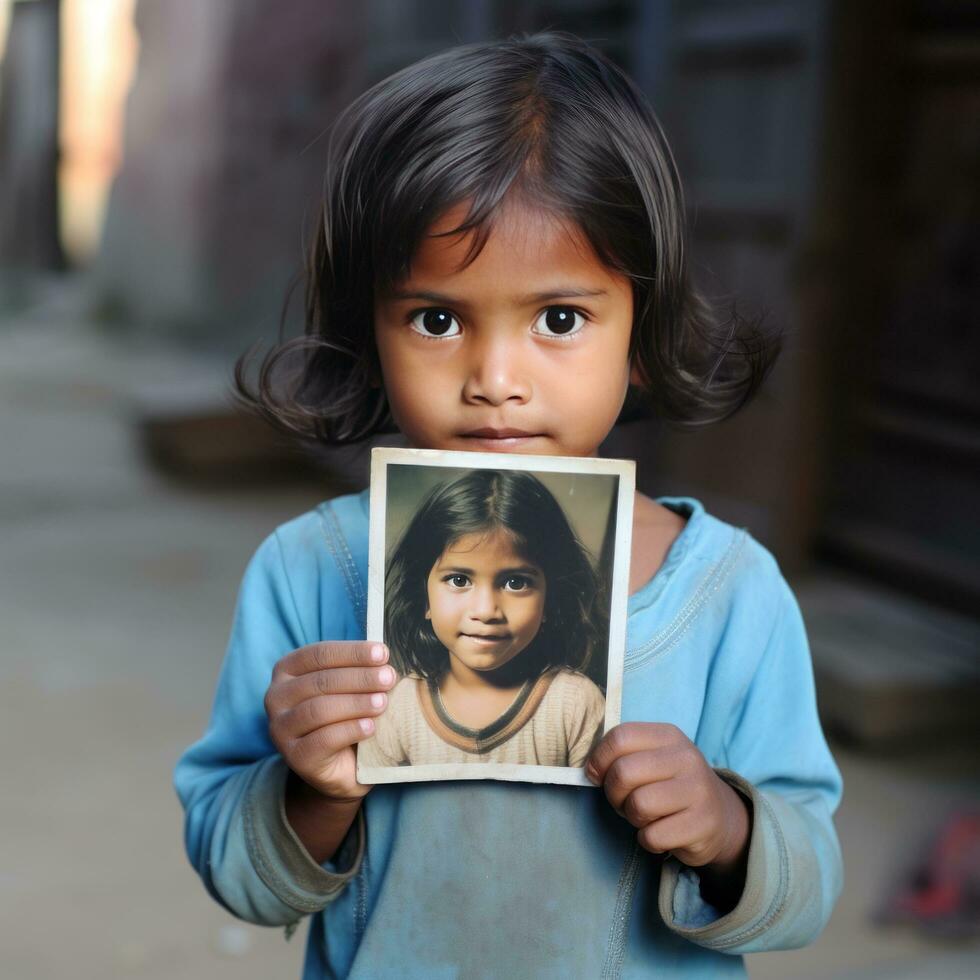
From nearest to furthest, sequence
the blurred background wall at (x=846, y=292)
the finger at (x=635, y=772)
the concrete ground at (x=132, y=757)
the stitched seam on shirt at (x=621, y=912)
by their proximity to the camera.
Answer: the finger at (x=635, y=772) < the stitched seam on shirt at (x=621, y=912) < the concrete ground at (x=132, y=757) < the blurred background wall at (x=846, y=292)

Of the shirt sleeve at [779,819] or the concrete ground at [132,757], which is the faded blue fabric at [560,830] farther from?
the concrete ground at [132,757]

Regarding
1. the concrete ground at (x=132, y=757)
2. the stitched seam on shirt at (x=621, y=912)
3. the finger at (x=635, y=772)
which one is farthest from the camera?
the concrete ground at (x=132, y=757)

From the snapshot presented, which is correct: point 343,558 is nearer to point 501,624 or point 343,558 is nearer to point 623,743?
point 501,624

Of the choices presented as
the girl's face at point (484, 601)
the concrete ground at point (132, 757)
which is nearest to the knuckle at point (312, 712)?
the girl's face at point (484, 601)

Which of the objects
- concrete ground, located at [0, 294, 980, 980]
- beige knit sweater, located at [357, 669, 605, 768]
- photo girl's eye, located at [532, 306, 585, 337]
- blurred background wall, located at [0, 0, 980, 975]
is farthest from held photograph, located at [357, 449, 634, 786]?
blurred background wall, located at [0, 0, 980, 975]

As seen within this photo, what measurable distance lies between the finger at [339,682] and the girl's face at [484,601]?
0.17 feet

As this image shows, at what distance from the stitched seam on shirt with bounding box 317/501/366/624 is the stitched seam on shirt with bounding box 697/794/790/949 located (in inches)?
14.0

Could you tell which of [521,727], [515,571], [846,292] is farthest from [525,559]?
[846,292]

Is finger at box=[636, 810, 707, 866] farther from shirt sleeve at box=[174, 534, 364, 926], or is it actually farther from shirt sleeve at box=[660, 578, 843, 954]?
shirt sleeve at box=[174, 534, 364, 926]

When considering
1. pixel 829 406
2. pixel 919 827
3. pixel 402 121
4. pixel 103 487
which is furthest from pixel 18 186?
pixel 402 121

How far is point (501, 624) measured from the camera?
3.20 ft

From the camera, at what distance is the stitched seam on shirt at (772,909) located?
40.1 inches

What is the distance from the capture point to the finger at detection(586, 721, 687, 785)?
95 cm

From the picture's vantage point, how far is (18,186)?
12.5 meters
